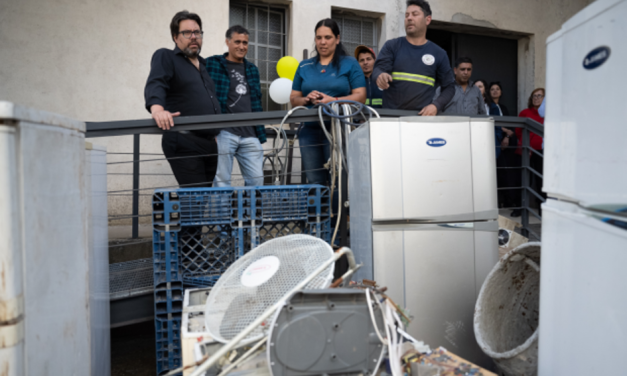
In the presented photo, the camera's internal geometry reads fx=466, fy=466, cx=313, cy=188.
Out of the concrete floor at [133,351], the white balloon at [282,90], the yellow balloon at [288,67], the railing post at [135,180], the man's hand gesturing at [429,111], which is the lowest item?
the concrete floor at [133,351]

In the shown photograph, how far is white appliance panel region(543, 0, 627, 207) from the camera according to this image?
102 cm

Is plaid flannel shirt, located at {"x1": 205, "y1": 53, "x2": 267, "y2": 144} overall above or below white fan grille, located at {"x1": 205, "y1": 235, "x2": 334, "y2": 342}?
above

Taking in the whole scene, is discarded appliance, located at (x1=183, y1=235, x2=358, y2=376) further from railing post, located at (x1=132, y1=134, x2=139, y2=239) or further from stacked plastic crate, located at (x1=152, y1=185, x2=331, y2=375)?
railing post, located at (x1=132, y1=134, x2=139, y2=239)

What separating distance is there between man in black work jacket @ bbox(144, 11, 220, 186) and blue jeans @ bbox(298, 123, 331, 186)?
0.60 metres

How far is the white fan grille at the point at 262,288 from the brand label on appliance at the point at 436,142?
2.93 ft

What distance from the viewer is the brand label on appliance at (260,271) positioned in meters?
1.56

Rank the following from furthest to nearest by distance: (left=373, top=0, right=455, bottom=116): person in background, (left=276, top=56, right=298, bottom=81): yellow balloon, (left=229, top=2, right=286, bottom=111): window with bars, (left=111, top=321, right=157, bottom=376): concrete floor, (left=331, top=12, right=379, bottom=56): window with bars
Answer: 1. (left=331, top=12, right=379, bottom=56): window with bars
2. (left=229, top=2, right=286, bottom=111): window with bars
3. (left=276, top=56, right=298, bottom=81): yellow balloon
4. (left=373, top=0, right=455, bottom=116): person in background
5. (left=111, top=321, right=157, bottom=376): concrete floor

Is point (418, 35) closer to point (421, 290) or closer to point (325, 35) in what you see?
point (325, 35)

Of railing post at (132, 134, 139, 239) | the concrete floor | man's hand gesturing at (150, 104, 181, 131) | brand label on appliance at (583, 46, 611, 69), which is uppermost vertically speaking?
man's hand gesturing at (150, 104, 181, 131)

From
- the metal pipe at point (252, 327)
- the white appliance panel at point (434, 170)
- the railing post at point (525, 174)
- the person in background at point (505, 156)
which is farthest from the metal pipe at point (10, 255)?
the person in background at point (505, 156)

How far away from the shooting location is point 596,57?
1111mm

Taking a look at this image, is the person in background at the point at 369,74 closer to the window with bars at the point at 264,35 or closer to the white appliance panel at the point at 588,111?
the window with bars at the point at 264,35

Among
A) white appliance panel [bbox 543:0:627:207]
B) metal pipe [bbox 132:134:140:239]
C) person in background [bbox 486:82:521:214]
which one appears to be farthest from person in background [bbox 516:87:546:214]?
white appliance panel [bbox 543:0:627:207]

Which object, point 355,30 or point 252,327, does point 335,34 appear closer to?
point 252,327
